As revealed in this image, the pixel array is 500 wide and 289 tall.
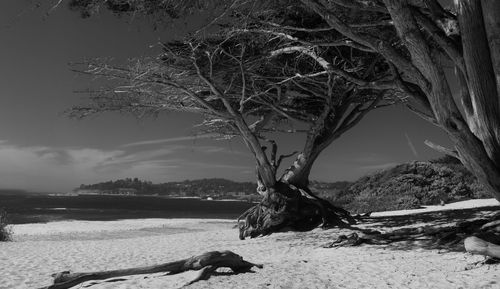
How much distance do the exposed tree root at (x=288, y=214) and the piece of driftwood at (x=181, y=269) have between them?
6.17 meters

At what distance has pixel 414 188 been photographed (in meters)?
26.2

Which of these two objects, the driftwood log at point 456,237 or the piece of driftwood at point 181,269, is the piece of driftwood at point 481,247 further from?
the piece of driftwood at point 181,269

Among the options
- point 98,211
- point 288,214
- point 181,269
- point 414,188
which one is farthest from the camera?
point 98,211

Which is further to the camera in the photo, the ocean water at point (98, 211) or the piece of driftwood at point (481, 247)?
the ocean water at point (98, 211)

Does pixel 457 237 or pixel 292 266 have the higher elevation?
pixel 457 237

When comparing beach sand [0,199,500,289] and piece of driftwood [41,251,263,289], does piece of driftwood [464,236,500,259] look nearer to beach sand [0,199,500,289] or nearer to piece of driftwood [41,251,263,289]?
beach sand [0,199,500,289]

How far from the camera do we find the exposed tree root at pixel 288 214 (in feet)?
45.3

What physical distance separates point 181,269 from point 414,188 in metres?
22.3

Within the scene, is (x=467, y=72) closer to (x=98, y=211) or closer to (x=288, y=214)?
(x=288, y=214)

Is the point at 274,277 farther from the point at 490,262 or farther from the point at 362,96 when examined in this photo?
the point at 362,96

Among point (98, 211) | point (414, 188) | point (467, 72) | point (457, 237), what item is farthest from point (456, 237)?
point (98, 211)

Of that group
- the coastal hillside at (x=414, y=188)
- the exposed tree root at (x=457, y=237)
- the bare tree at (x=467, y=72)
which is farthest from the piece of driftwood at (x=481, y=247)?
the coastal hillside at (x=414, y=188)

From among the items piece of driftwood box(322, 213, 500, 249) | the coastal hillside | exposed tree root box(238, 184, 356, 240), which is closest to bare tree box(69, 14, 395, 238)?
exposed tree root box(238, 184, 356, 240)

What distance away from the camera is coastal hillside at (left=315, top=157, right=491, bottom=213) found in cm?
2491
